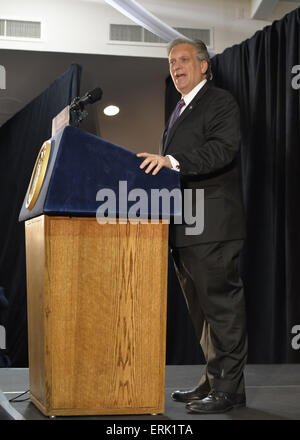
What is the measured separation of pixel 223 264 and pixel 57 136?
2.28ft

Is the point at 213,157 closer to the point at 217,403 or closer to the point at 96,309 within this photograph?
the point at 96,309

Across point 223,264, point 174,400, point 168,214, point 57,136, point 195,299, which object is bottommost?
point 174,400

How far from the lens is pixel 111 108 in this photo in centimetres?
549

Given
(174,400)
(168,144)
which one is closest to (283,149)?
(168,144)

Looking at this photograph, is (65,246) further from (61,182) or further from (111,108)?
(111,108)

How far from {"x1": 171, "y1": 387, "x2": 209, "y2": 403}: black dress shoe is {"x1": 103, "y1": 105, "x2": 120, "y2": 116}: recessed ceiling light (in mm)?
3740

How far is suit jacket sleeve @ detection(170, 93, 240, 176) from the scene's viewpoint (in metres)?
1.92

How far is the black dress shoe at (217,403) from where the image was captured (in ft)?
6.16

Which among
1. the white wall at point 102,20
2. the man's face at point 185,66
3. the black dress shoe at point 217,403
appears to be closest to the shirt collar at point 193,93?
the man's face at point 185,66

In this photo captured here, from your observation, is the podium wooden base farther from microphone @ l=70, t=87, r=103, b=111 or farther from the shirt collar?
the shirt collar

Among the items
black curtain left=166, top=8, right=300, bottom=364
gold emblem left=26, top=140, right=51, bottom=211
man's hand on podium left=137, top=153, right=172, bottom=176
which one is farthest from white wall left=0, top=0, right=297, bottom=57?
man's hand on podium left=137, top=153, right=172, bottom=176

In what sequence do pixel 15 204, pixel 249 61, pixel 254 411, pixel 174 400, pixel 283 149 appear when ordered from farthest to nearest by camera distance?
pixel 15 204, pixel 249 61, pixel 283 149, pixel 174 400, pixel 254 411

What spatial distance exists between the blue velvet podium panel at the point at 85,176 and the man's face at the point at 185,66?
516mm

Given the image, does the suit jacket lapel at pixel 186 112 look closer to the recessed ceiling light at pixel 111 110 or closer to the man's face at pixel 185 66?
the man's face at pixel 185 66
